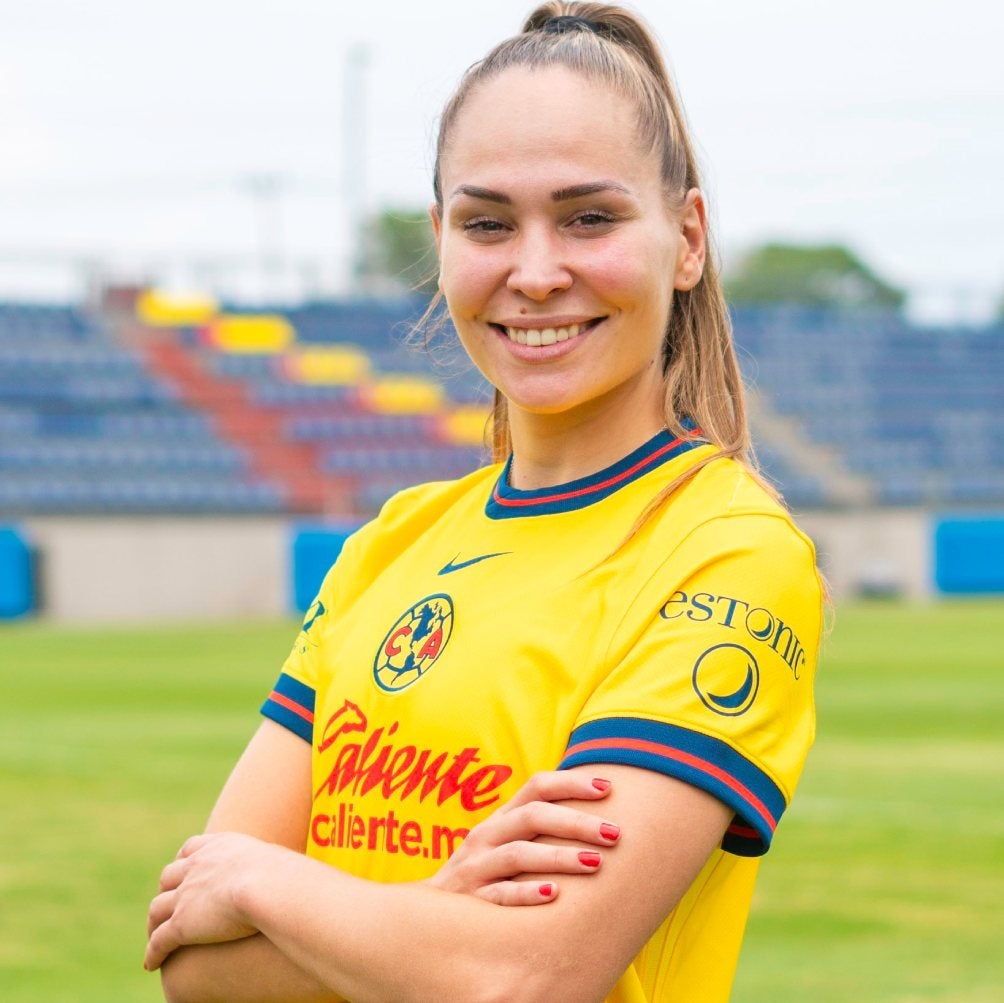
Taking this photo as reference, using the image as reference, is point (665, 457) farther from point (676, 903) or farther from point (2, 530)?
point (2, 530)

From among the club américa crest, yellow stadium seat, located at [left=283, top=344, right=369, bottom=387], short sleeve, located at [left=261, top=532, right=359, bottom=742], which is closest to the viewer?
the club américa crest

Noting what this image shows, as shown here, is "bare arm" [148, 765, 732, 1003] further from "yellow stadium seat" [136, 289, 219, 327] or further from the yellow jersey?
"yellow stadium seat" [136, 289, 219, 327]

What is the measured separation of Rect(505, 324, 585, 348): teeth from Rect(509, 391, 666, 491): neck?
11 centimetres

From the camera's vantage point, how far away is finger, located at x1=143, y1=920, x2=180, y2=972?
6.85 ft

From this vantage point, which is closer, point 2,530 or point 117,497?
point 2,530

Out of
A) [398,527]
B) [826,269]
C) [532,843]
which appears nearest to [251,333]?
[398,527]

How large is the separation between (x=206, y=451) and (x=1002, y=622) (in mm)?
13350

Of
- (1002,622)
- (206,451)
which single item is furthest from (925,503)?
(206,451)

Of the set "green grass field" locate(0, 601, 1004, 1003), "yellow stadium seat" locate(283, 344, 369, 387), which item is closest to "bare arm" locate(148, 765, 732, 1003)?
"green grass field" locate(0, 601, 1004, 1003)

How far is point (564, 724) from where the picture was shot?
187 centimetres

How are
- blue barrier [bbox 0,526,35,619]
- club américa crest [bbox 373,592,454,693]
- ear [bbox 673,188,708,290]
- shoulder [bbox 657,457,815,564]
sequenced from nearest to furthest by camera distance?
1. shoulder [bbox 657,457,815,564]
2. club américa crest [bbox 373,592,454,693]
3. ear [bbox 673,188,708,290]
4. blue barrier [bbox 0,526,35,619]

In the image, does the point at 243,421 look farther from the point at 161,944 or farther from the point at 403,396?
the point at 161,944

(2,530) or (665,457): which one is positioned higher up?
(665,457)

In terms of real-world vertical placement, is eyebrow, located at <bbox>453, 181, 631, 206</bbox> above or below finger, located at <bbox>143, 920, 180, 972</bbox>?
above
